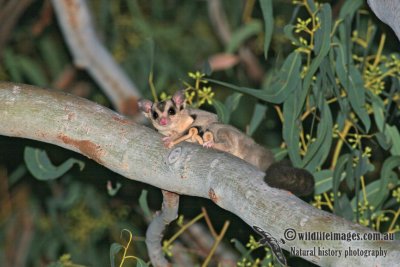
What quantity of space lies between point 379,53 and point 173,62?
3.46 metres

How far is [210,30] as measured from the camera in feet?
33.2

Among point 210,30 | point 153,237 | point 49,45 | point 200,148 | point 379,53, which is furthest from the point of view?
point 210,30

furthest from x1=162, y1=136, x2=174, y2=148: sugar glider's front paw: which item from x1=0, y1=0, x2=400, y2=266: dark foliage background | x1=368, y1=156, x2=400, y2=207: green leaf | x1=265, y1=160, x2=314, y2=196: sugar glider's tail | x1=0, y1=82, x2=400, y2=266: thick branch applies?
x1=368, y1=156, x2=400, y2=207: green leaf

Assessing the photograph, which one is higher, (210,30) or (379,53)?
(379,53)

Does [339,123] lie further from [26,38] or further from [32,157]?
[26,38]

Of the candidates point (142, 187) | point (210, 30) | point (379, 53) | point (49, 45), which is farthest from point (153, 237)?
point (210, 30)

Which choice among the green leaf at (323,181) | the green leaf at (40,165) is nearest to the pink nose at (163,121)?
the green leaf at (40,165)

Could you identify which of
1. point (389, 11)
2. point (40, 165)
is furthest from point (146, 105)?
point (389, 11)

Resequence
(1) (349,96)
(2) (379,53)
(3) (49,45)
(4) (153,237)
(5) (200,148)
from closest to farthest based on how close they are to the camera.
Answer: (5) (200,148), (4) (153,237), (1) (349,96), (2) (379,53), (3) (49,45)

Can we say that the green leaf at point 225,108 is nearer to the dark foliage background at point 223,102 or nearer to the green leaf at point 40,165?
the dark foliage background at point 223,102

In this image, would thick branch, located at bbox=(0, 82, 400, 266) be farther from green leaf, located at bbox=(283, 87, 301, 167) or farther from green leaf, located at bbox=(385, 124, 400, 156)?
green leaf, located at bbox=(385, 124, 400, 156)

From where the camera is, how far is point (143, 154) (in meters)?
4.14

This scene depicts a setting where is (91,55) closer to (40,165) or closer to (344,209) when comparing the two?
(40,165)

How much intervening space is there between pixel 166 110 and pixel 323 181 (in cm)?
105
